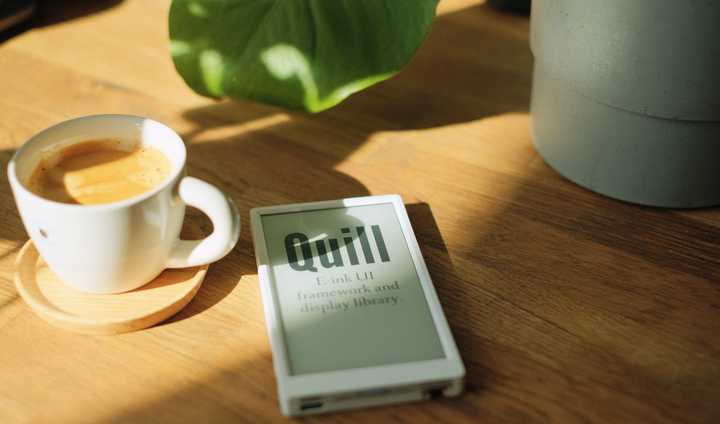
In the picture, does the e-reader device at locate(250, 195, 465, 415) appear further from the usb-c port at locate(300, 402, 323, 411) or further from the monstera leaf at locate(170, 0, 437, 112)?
the monstera leaf at locate(170, 0, 437, 112)

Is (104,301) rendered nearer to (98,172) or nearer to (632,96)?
(98,172)

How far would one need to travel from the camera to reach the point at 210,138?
83 centimetres

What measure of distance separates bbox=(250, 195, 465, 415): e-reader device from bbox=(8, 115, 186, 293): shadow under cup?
10 cm

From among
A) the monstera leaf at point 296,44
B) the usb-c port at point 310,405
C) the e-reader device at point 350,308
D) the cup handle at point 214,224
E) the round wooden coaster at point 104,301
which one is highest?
the monstera leaf at point 296,44

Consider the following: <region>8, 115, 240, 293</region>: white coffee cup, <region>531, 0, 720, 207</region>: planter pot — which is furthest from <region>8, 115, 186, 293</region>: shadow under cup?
<region>531, 0, 720, 207</region>: planter pot

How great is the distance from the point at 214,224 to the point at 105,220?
85 mm

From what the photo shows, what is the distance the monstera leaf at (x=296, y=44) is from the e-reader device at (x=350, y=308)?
0.37ft

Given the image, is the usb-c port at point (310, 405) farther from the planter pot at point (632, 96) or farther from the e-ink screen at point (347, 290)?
the planter pot at point (632, 96)

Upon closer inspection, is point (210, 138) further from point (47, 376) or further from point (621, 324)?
point (621, 324)

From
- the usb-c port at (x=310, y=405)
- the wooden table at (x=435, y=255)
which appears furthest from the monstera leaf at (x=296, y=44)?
Answer: the usb-c port at (x=310, y=405)

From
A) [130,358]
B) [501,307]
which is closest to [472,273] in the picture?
[501,307]

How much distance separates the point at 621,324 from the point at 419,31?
32 centimetres

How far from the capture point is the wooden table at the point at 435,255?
1.82 feet

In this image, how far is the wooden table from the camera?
554mm
